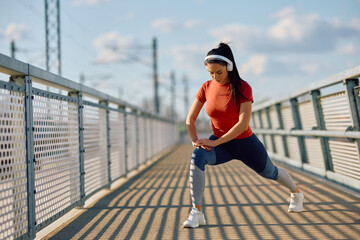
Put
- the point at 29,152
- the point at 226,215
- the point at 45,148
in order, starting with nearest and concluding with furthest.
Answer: the point at 29,152 → the point at 45,148 → the point at 226,215

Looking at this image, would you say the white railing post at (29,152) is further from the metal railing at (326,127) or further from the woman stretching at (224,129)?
the metal railing at (326,127)

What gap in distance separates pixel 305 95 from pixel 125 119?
144 inches

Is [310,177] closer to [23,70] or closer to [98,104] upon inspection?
[98,104]

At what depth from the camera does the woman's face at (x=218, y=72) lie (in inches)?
156

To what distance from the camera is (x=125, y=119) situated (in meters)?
9.33

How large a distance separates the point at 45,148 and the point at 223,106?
66.4 inches

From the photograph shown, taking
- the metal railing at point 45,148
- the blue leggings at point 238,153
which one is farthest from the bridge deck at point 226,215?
the blue leggings at point 238,153

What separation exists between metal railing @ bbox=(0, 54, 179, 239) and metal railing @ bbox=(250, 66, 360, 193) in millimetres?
3100

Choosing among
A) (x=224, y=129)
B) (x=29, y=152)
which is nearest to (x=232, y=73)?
(x=224, y=129)

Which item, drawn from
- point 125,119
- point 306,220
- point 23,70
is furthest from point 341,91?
point 125,119

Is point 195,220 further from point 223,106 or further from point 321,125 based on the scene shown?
point 321,125

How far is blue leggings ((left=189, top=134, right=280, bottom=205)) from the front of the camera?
4.05 m

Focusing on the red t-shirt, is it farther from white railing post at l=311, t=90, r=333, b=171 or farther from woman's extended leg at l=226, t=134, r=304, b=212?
white railing post at l=311, t=90, r=333, b=171

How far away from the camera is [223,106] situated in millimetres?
4059
